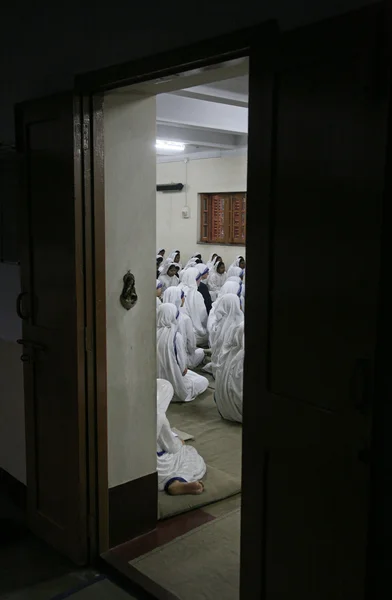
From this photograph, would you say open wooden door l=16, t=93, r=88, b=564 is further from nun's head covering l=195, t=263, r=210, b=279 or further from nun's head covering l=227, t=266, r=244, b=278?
nun's head covering l=227, t=266, r=244, b=278

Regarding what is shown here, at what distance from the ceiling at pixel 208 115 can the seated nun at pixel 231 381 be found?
193 cm

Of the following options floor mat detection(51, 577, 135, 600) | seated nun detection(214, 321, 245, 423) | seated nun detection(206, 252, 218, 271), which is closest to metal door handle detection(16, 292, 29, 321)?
floor mat detection(51, 577, 135, 600)

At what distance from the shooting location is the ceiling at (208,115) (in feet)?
14.1

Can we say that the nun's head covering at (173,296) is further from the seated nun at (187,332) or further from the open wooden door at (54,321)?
the open wooden door at (54,321)

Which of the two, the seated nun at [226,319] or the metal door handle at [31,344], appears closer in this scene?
the metal door handle at [31,344]

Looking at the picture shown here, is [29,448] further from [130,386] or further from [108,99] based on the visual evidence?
[108,99]

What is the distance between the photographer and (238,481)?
3855mm

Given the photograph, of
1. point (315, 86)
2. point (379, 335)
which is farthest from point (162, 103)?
point (379, 335)

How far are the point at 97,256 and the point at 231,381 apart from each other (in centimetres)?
263

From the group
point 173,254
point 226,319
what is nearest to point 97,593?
point 226,319

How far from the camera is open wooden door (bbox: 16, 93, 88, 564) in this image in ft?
9.08

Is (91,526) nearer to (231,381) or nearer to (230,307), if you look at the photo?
(231,381)

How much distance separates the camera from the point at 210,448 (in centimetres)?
450

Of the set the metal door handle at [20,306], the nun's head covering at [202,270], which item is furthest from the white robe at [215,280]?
the metal door handle at [20,306]
